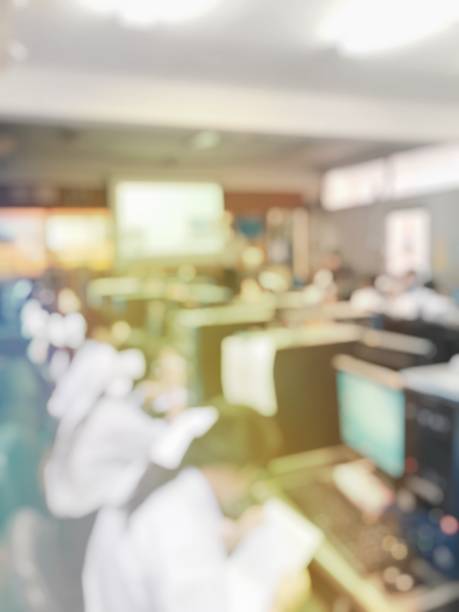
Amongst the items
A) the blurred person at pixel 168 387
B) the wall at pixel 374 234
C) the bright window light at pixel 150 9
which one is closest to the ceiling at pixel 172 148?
the wall at pixel 374 234

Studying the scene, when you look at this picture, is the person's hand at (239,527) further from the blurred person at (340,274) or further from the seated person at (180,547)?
the blurred person at (340,274)

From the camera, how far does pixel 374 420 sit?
5.82 ft

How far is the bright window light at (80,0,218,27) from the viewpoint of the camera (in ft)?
6.46

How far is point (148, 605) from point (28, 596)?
31cm

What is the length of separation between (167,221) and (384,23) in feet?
5.64

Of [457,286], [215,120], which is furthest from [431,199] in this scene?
[215,120]

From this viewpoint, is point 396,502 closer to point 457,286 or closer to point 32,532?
point 32,532

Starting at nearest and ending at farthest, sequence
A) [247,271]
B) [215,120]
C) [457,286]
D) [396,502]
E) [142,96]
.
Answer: [396,502] → [142,96] → [215,120] → [247,271] → [457,286]

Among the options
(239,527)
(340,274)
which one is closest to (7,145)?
(340,274)

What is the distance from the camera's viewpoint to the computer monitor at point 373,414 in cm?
163

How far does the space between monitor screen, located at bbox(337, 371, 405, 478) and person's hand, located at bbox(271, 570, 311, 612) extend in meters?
0.40

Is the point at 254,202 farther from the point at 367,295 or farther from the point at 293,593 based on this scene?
the point at 293,593

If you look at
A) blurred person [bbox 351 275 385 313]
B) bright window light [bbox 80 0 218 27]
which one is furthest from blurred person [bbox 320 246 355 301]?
bright window light [bbox 80 0 218 27]

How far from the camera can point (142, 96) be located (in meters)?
2.94
